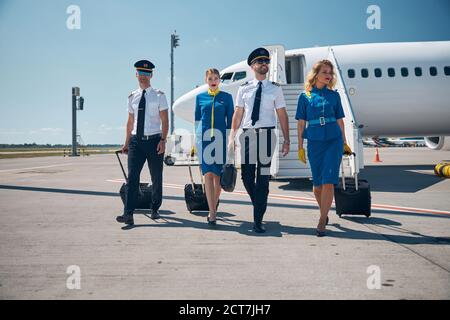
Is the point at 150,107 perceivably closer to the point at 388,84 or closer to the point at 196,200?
the point at 196,200

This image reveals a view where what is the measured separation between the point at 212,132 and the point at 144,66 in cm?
140

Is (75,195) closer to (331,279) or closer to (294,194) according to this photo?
(294,194)

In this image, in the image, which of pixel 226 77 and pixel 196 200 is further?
pixel 226 77

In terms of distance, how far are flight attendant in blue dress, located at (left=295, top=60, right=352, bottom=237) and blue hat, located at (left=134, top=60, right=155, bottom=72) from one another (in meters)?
2.17

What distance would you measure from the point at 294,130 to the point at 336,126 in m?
4.58

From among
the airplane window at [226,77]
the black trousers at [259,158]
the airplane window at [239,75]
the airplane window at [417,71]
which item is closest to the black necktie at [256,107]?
the black trousers at [259,158]

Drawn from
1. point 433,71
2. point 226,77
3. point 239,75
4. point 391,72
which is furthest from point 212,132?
point 433,71

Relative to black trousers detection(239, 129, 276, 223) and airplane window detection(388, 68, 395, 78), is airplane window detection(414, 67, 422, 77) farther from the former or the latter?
black trousers detection(239, 129, 276, 223)

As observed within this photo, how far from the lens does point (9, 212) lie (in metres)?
→ 5.38

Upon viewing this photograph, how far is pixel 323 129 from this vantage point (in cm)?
397

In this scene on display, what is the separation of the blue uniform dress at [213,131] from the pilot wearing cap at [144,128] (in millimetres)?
615

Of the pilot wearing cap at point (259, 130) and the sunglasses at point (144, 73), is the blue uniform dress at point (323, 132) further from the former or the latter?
the sunglasses at point (144, 73)

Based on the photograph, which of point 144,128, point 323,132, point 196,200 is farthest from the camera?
point 196,200
